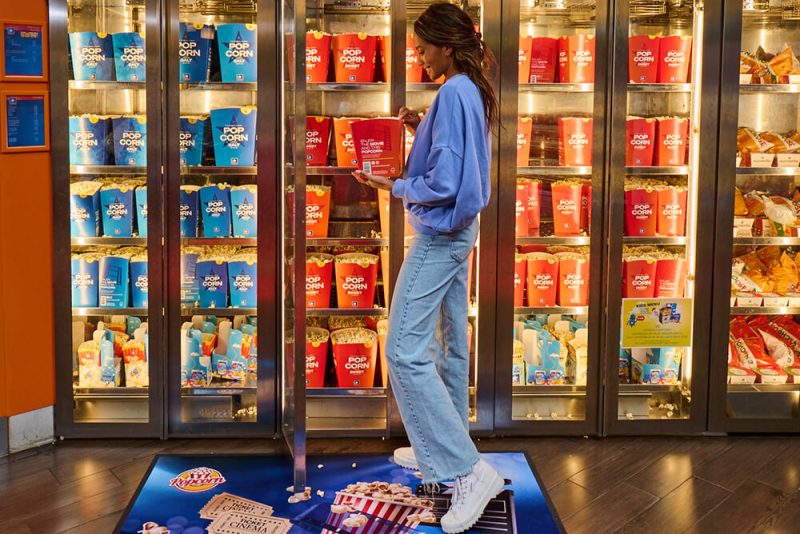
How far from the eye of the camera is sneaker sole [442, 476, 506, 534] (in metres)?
3.21

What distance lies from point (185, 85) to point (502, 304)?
1.89 metres

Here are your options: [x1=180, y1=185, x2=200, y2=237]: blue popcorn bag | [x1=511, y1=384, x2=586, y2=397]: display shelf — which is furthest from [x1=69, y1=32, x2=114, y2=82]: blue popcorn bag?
[x1=511, y1=384, x2=586, y2=397]: display shelf

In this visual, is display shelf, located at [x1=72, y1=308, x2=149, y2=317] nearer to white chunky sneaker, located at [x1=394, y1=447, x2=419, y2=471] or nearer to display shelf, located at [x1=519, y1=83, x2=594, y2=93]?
white chunky sneaker, located at [x1=394, y1=447, x2=419, y2=471]

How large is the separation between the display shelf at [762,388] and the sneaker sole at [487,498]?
5.23 feet

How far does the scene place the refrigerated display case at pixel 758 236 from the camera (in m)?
4.28

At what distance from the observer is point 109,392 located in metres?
4.32

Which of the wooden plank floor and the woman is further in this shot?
the wooden plank floor

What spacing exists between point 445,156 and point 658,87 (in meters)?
1.69

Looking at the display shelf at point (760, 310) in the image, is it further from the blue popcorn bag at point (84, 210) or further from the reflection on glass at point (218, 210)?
the blue popcorn bag at point (84, 210)

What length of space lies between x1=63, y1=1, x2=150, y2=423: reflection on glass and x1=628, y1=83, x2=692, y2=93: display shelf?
2.37 meters

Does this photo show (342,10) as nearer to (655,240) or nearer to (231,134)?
(231,134)

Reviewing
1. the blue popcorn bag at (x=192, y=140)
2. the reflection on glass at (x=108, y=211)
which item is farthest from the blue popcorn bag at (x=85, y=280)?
the blue popcorn bag at (x=192, y=140)

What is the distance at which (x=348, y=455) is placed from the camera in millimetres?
4020

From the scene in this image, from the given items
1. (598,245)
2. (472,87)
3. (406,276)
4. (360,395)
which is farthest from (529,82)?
(360,395)
